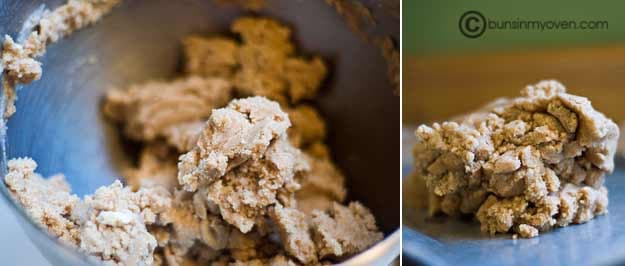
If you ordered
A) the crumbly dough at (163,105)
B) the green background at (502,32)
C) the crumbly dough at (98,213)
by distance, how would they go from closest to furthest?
1. the crumbly dough at (98,213)
2. the green background at (502,32)
3. the crumbly dough at (163,105)

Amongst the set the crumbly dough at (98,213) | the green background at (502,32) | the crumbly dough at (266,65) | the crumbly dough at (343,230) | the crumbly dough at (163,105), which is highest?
the green background at (502,32)

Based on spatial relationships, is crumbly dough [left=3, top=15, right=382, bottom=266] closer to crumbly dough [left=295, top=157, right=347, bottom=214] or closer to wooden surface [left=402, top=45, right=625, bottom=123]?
crumbly dough [left=295, top=157, right=347, bottom=214]

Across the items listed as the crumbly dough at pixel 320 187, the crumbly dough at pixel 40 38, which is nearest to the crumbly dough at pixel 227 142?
the crumbly dough at pixel 320 187

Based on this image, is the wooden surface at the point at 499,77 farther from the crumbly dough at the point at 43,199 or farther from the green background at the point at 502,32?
the crumbly dough at the point at 43,199

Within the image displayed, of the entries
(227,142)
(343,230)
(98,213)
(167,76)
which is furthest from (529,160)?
(167,76)

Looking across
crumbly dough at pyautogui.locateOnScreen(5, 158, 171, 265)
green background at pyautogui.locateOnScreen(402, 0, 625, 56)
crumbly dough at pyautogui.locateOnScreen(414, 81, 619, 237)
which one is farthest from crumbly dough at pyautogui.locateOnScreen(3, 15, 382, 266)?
green background at pyautogui.locateOnScreen(402, 0, 625, 56)

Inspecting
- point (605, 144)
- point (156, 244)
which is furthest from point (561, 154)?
point (156, 244)
